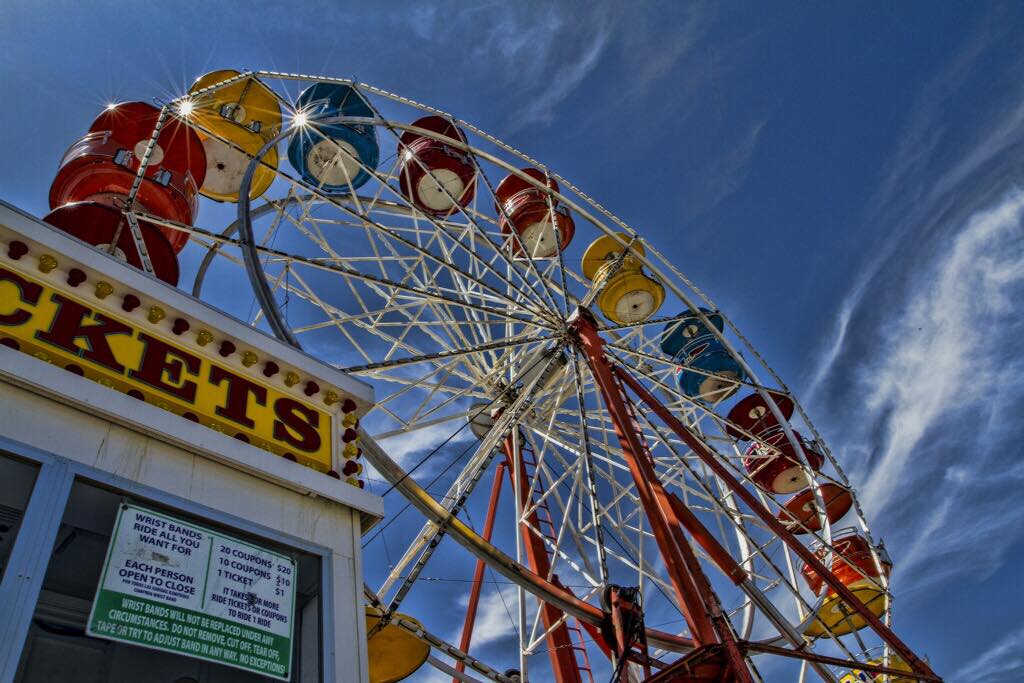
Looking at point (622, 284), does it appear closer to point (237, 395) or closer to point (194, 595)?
point (237, 395)

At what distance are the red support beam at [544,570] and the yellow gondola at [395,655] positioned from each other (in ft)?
6.44

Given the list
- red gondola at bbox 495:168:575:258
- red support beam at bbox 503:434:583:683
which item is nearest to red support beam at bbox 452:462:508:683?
red support beam at bbox 503:434:583:683

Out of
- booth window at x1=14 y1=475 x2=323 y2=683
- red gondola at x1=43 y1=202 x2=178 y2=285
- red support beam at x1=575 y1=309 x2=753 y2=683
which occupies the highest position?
red gondola at x1=43 y1=202 x2=178 y2=285

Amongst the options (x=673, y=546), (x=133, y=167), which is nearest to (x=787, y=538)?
(x=673, y=546)

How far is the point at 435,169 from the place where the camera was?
14883 millimetres

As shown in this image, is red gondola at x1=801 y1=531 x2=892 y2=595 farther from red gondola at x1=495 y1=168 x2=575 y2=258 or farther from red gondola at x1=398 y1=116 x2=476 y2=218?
red gondola at x1=398 y1=116 x2=476 y2=218

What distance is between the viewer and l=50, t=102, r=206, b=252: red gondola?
32.0 feet

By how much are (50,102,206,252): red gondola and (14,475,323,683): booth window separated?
4987mm

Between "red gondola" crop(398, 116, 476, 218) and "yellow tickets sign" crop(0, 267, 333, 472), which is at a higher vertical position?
"red gondola" crop(398, 116, 476, 218)

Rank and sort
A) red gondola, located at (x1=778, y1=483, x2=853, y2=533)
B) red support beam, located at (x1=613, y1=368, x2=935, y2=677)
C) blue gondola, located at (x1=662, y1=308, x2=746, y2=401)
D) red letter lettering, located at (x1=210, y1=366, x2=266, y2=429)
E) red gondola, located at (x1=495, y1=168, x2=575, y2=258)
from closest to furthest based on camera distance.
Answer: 1. red letter lettering, located at (x1=210, y1=366, x2=266, y2=429)
2. red support beam, located at (x1=613, y1=368, x2=935, y2=677)
3. red gondola, located at (x1=495, y1=168, x2=575, y2=258)
4. red gondola, located at (x1=778, y1=483, x2=853, y2=533)
5. blue gondola, located at (x1=662, y1=308, x2=746, y2=401)

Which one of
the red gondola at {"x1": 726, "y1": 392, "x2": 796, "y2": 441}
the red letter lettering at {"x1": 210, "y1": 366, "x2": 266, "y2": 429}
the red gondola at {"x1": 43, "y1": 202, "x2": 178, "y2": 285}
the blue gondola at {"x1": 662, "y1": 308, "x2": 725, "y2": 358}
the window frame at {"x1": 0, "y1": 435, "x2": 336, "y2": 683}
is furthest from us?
the red gondola at {"x1": 726, "y1": 392, "x2": 796, "y2": 441}

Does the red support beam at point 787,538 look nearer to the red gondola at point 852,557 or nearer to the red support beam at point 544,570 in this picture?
the red support beam at point 544,570

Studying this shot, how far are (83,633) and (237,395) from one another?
6.76ft

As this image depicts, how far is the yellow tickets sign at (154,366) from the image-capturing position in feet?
16.8
